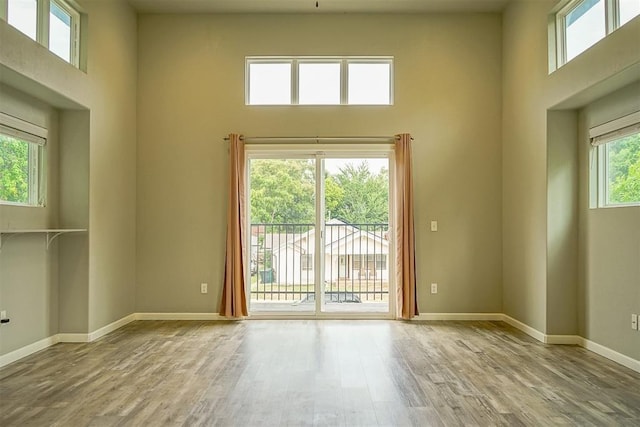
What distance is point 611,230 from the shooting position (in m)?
3.86

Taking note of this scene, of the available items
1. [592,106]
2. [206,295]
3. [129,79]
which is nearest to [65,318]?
[206,295]

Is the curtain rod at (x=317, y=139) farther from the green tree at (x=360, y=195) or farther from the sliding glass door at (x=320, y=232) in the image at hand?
the green tree at (x=360, y=195)

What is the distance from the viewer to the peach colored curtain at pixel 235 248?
5.31 metres

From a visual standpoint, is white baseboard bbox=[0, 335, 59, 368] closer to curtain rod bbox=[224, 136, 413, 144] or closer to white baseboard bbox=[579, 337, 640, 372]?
curtain rod bbox=[224, 136, 413, 144]

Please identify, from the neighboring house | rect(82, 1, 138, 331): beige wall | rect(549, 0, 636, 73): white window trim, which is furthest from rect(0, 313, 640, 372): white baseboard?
rect(549, 0, 636, 73): white window trim

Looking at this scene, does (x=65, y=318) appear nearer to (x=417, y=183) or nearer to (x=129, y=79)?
(x=129, y=79)

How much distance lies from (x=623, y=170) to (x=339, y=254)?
307 cm

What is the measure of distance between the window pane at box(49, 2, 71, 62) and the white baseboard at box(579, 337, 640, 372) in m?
5.58

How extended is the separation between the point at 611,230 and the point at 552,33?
1.99 meters

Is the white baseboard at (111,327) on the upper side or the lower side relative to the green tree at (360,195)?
lower

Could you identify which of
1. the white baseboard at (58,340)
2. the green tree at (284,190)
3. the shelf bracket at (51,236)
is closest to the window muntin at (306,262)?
the green tree at (284,190)

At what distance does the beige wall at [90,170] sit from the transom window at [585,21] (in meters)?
4.58

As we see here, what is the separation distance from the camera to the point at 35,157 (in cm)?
409

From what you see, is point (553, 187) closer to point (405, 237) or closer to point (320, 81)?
point (405, 237)
